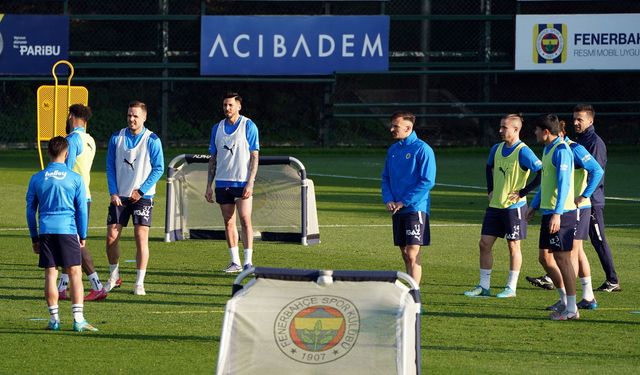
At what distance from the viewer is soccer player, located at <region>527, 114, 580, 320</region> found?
1197 cm

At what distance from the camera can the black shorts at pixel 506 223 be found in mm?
13414

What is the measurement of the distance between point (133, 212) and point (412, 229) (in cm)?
286

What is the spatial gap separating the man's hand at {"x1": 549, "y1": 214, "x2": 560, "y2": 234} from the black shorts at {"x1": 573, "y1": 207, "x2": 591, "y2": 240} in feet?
1.27

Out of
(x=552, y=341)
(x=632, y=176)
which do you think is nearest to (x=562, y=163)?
(x=552, y=341)

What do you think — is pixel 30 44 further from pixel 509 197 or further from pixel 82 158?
pixel 509 197

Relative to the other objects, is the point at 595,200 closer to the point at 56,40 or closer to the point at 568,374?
the point at 568,374

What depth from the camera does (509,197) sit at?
13406 mm

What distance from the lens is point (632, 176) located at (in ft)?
93.4

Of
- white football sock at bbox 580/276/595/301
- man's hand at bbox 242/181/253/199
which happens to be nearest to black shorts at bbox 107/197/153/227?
man's hand at bbox 242/181/253/199

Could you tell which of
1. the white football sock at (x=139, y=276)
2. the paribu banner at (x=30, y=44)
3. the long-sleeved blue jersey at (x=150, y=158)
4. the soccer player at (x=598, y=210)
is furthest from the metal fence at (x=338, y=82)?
the white football sock at (x=139, y=276)

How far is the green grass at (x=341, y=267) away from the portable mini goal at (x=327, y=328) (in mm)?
2036

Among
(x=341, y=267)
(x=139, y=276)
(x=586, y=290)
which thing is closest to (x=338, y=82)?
(x=341, y=267)

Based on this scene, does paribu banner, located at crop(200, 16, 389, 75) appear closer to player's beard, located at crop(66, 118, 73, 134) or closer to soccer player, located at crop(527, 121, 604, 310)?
player's beard, located at crop(66, 118, 73, 134)

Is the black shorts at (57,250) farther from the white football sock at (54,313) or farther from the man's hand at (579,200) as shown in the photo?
the man's hand at (579,200)
